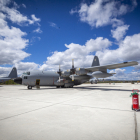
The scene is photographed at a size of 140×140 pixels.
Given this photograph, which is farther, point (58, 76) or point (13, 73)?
point (13, 73)

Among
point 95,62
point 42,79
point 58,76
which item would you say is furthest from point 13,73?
point 95,62

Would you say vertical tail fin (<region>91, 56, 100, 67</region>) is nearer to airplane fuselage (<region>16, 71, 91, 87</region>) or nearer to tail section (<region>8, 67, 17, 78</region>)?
airplane fuselage (<region>16, 71, 91, 87</region>)

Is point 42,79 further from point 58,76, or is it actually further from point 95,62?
point 95,62

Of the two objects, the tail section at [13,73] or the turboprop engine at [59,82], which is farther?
the tail section at [13,73]

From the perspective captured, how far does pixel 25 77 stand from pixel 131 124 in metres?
19.9

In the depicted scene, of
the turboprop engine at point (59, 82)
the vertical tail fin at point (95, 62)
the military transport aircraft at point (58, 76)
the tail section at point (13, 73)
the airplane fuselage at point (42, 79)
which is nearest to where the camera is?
the military transport aircraft at point (58, 76)

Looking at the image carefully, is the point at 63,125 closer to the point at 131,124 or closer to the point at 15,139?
the point at 15,139

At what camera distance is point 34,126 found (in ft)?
12.6

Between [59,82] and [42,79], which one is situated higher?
[42,79]

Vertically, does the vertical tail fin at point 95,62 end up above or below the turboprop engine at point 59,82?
A: above

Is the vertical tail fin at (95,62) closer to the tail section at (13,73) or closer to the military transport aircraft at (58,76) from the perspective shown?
the military transport aircraft at (58,76)

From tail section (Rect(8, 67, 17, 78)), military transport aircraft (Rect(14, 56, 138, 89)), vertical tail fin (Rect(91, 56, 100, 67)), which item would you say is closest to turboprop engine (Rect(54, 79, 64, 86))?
military transport aircraft (Rect(14, 56, 138, 89))

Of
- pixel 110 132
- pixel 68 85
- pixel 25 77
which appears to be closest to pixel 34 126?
pixel 110 132

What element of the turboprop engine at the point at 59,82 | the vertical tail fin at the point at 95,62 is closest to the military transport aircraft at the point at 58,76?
the turboprop engine at the point at 59,82
